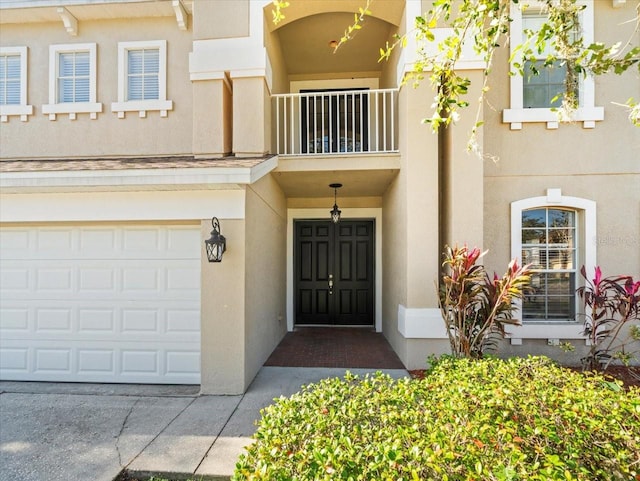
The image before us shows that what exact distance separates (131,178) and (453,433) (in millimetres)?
4586

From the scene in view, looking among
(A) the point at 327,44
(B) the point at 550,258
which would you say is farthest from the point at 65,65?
(B) the point at 550,258

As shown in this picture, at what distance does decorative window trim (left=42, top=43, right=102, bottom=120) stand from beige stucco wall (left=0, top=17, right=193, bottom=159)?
83 mm

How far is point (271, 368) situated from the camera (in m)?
5.73

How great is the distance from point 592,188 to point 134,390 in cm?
812

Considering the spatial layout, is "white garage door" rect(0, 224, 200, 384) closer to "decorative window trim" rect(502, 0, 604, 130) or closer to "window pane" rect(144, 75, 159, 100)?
"window pane" rect(144, 75, 159, 100)

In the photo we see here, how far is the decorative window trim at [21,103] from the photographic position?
6.52 metres

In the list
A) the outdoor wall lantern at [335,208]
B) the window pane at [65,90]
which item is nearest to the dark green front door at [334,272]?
the outdoor wall lantern at [335,208]

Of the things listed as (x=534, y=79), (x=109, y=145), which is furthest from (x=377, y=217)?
(x=109, y=145)

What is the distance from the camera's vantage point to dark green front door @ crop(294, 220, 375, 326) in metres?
8.78

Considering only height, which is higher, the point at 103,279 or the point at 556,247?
the point at 556,247

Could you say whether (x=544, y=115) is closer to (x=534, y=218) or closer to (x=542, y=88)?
(x=542, y=88)

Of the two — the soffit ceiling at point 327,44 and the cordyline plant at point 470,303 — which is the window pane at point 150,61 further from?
the cordyline plant at point 470,303

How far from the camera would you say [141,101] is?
252 inches

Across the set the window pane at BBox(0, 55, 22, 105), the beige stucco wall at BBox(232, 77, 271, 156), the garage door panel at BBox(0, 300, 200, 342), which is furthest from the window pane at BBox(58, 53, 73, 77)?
the garage door panel at BBox(0, 300, 200, 342)
